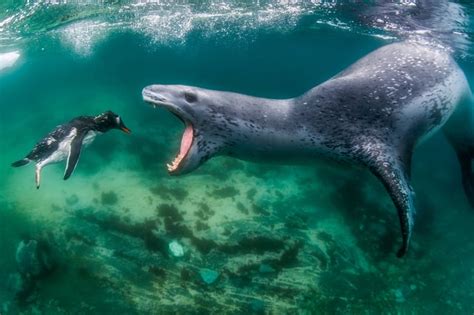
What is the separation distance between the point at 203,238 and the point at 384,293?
290cm

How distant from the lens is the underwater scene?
4037mm

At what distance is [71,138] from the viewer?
4.77m

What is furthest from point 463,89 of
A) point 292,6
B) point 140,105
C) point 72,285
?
point 140,105

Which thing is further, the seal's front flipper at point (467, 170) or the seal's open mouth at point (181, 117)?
the seal's front flipper at point (467, 170)

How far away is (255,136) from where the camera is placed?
11.7 ft

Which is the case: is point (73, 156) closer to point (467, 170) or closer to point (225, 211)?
point (225, 211)

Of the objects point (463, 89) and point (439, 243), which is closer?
point (463, 89)

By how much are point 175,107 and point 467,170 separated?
6156 mm

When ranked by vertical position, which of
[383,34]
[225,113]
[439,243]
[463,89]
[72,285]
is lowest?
[439,243]

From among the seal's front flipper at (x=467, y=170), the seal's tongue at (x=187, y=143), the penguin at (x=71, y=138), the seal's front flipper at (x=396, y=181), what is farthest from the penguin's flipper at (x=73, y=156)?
the seal's front flipper at (x=467, y=170)

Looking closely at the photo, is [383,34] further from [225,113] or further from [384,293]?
[225,113]

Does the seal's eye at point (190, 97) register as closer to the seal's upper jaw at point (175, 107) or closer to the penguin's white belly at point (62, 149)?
the seal's upper jaw at point (175, 107)

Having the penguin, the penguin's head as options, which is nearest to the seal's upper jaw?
the penguin

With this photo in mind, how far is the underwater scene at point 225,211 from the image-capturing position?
404 cm
